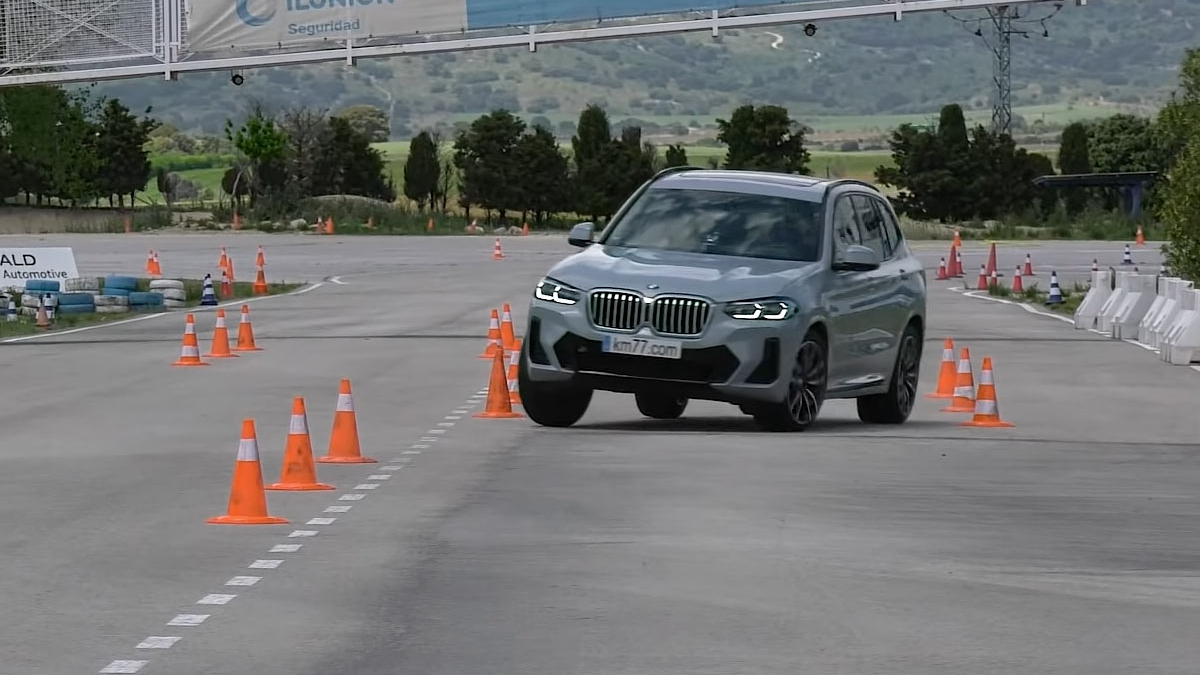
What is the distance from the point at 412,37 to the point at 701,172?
1391 inches

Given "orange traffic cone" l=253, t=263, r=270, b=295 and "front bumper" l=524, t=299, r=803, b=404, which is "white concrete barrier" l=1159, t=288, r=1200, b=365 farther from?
"orange traffic cone" l=253, t=263, r=270, b=295

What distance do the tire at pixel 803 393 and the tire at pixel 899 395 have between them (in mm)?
1691

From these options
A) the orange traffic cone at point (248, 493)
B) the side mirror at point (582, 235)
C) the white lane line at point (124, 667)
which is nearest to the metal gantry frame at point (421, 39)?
the side mirror at point (582, 235)

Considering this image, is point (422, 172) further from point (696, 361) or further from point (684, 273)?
point (696, 361)

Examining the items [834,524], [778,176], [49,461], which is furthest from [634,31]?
[834,524]

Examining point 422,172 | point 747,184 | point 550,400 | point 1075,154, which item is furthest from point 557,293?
point 422,172

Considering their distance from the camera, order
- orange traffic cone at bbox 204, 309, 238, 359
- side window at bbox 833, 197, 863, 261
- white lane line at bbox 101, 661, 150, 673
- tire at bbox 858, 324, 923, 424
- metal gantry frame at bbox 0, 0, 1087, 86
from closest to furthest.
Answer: white lane line at bbox 101, 661, 150, 673, side window at bbox 833, 197, 863, 261, tire at bbox 858, 324, 923, 424, orange traffic cone at bbox 204, 309, 238, 359, metal gantry frame at bbox 0, 0, 1087, 86

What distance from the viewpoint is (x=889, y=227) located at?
2075cm

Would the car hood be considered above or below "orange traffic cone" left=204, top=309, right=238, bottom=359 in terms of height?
above

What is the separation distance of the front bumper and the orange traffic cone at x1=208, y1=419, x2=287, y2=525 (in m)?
5.06

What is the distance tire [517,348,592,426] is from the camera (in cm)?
1834

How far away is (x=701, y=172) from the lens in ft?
65.7

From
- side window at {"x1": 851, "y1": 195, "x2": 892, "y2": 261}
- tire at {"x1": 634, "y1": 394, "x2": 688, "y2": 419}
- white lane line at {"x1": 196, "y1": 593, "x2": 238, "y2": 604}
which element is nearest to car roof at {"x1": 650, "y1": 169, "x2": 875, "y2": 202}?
side window at {"x1": 851, "y1": 195, "x2": 892, "y2": 261}

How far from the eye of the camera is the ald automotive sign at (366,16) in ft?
172
